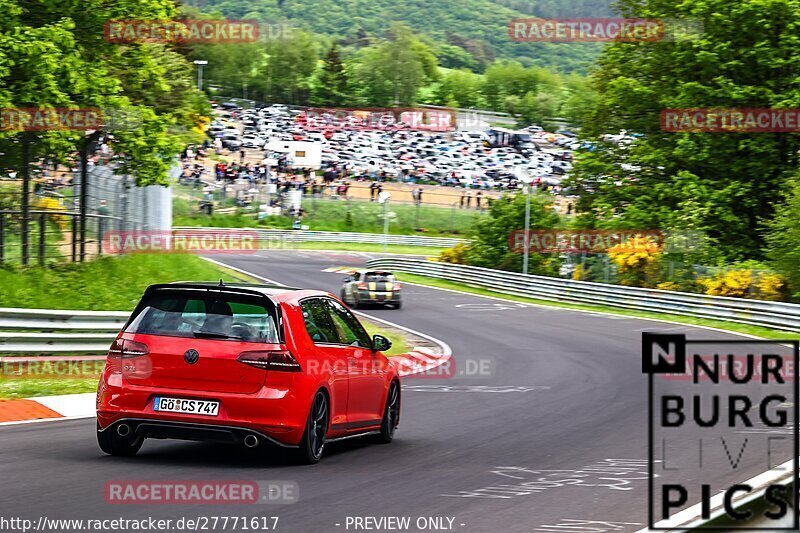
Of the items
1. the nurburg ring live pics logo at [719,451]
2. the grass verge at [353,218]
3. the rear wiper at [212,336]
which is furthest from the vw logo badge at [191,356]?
the grass verge at [353,218]

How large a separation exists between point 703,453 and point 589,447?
110cm

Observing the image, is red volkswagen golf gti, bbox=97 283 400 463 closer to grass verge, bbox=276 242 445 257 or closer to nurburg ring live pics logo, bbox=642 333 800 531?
nurburg ring live pics logo, bbox=642 333 800 531

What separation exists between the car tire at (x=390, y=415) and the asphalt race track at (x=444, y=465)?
8.0 inches

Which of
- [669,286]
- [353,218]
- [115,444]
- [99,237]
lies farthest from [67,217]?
[353,218]

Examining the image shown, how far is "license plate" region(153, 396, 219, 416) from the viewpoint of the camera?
947 centimetres

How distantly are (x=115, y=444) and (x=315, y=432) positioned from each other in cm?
167

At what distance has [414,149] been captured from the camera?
372ft

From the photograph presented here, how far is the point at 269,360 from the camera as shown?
959 cm

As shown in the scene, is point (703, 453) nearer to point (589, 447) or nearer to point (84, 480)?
point (589, 447)

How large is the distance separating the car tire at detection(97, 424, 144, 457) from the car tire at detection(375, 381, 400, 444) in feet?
9.01

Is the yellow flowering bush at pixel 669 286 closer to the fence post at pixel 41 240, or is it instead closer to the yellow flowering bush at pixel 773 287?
the yellow flowering bush at pixel 773 287

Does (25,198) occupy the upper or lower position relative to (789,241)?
upper

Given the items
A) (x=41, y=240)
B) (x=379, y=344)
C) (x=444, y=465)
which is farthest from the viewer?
(x=41, y=240)

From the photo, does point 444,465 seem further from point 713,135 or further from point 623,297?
point 713,135
